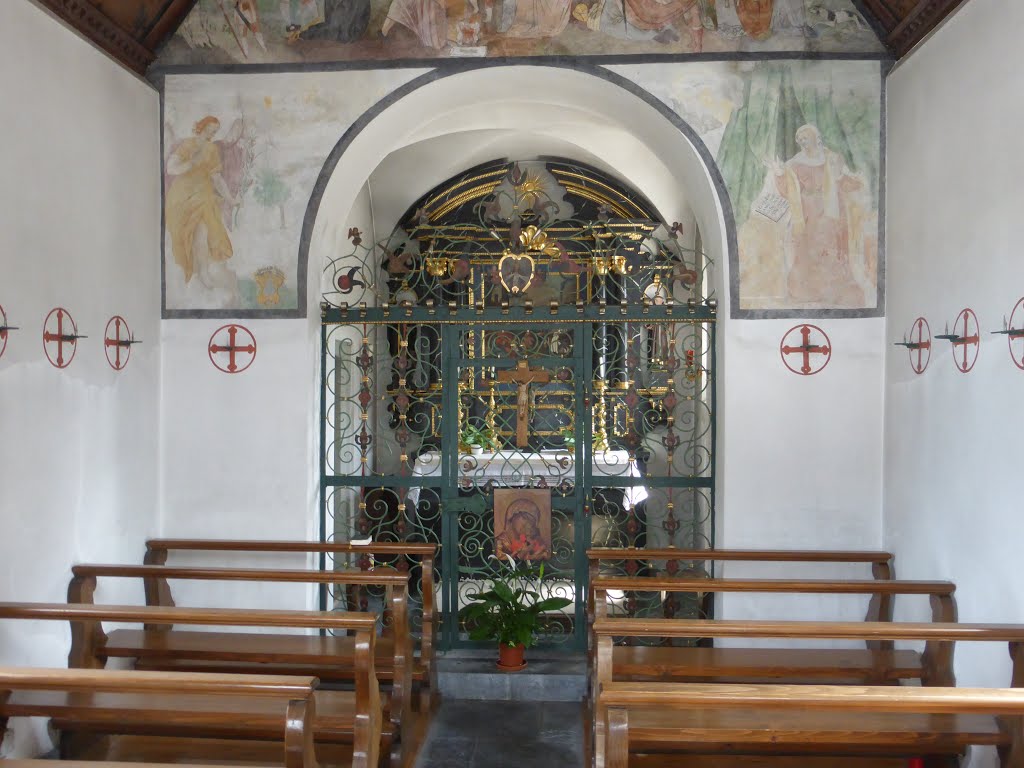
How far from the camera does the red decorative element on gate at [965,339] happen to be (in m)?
5.15

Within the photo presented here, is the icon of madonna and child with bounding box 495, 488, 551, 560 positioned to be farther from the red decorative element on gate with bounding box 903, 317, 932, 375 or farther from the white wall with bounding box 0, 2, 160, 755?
the red decorative element on gate with bounding box 903, 317, 932, 375

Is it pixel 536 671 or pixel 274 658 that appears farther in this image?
pixel 536 671

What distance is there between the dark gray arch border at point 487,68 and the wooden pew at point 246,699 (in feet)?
9.01

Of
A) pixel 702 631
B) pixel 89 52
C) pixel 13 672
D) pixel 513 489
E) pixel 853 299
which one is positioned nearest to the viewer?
pixel 13 672

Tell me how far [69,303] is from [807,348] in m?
4.51

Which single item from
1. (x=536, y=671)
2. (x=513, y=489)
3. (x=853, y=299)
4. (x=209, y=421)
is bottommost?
(x=536, y=671)

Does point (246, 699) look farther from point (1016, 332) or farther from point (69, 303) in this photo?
point (1016, 332)

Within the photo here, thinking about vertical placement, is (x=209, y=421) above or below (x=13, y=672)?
above

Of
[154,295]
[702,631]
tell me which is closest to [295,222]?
[154,295]

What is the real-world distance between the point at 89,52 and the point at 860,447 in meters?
5.37

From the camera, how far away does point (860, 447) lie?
662 cm

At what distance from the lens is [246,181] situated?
6906mm

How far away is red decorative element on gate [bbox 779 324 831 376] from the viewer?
6621 millimetres

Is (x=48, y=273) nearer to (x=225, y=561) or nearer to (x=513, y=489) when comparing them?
(x=225, y=561)
